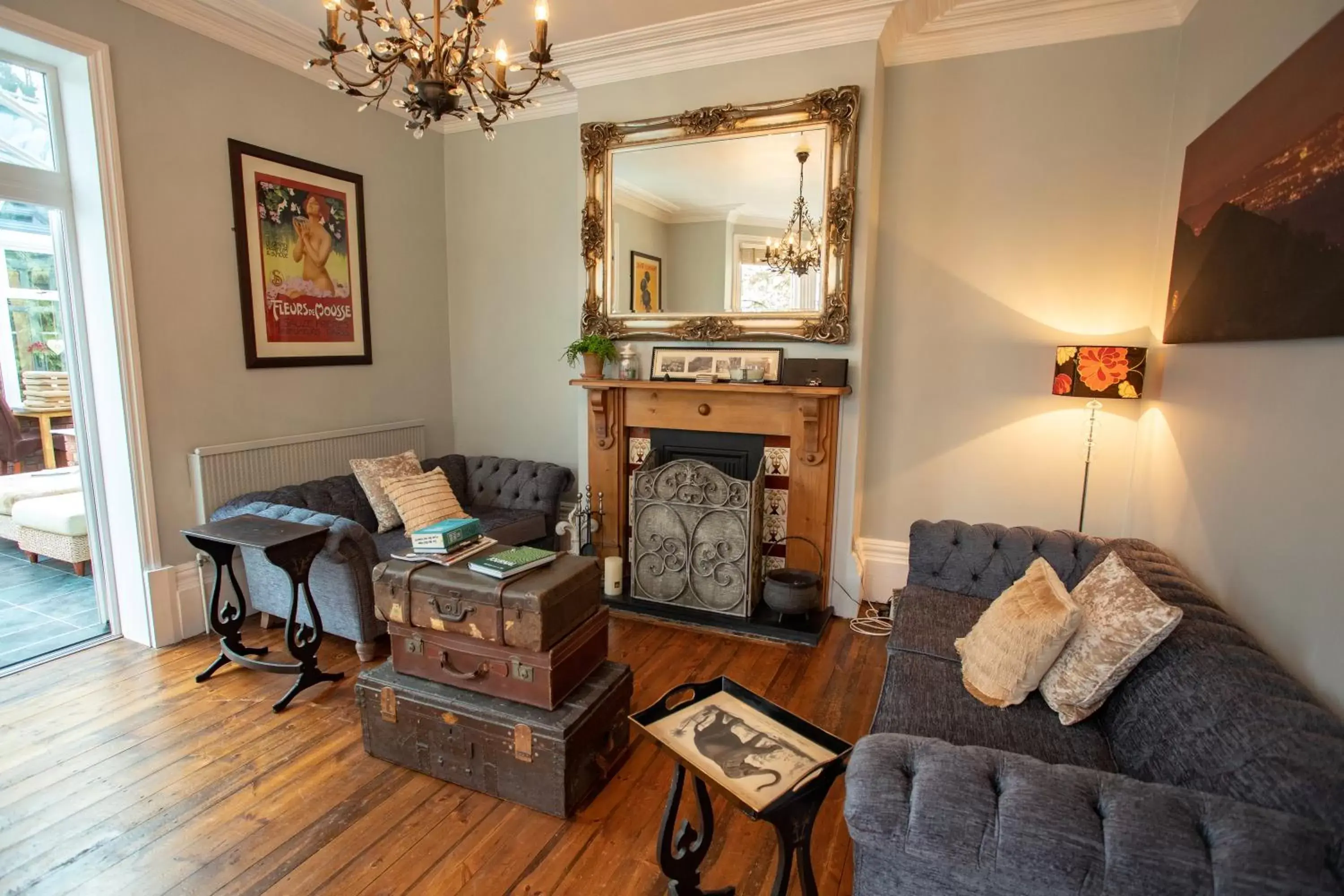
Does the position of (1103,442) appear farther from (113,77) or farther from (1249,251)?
(113,77)

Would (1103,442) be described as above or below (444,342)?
below

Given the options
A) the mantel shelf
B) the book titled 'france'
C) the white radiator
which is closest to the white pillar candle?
the mantel shelf

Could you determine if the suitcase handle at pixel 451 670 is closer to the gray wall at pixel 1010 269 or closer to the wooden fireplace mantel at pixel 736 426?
the wooden fireplace mantel at pixel 736 426

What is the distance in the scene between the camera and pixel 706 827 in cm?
176

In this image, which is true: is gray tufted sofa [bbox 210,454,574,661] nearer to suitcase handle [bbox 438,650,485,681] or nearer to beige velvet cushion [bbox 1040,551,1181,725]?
suitcase handle [bbox 438,650,485,681]

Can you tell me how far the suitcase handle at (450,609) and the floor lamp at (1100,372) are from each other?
2.75 metres

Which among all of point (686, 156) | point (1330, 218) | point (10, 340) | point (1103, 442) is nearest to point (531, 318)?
point (686, 156)

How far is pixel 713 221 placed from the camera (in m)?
3.71

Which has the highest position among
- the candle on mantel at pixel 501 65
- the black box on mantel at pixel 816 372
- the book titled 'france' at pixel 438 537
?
the candle on mantel at pixel 501 65

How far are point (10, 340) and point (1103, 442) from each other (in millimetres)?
5296

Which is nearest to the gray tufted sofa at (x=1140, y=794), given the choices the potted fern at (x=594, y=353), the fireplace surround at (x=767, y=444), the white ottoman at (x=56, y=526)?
the fireplace surround at (x=767, y=444)

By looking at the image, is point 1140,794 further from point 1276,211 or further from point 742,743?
point 1276,211

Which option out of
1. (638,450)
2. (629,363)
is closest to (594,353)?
(629,363)

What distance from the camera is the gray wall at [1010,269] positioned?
3154 millimetres
